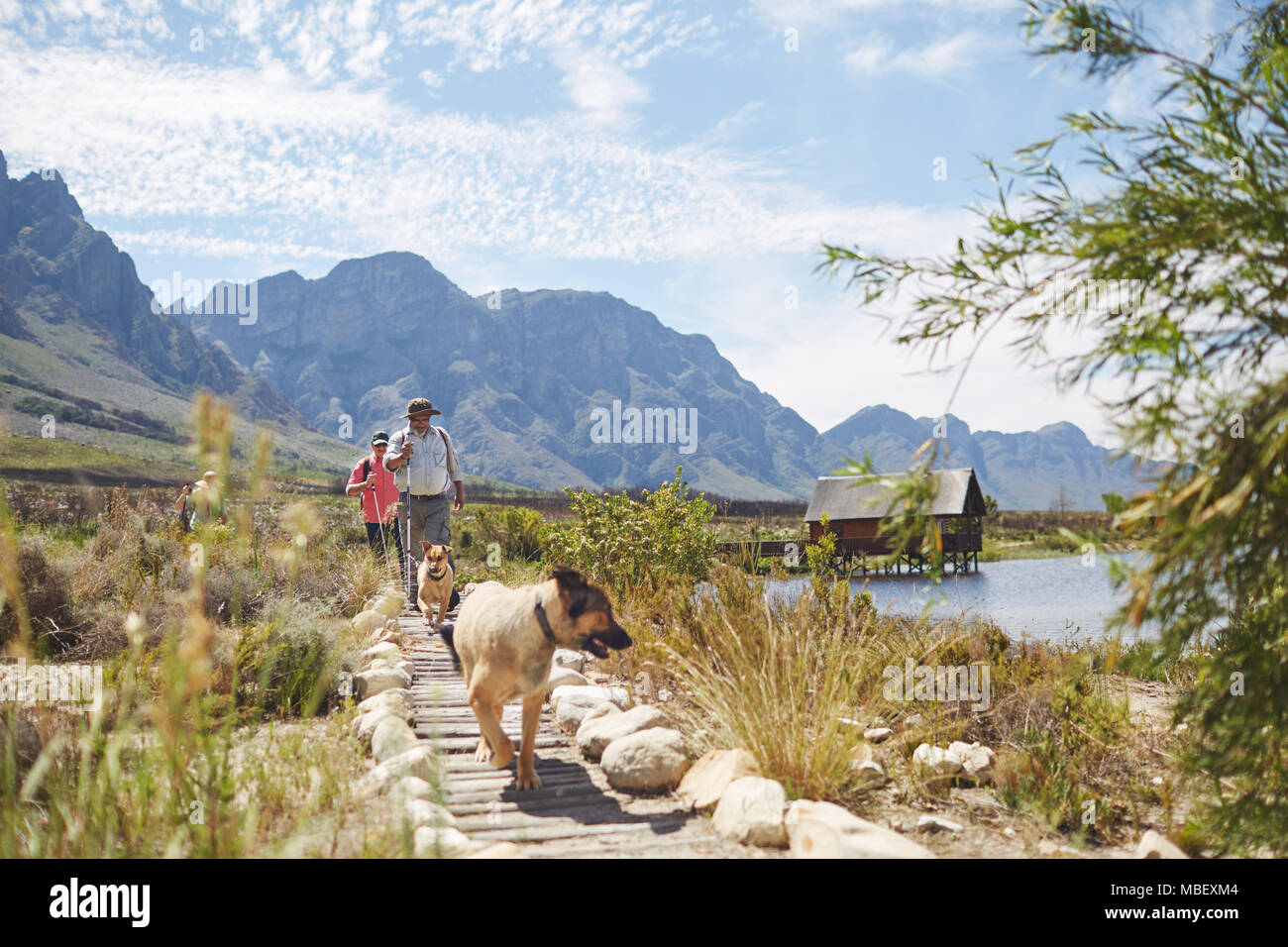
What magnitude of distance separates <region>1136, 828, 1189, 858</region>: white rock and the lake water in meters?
1.42

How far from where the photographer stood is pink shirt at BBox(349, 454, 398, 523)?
9.78 m

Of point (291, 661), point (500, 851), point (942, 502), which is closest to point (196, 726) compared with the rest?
point (500, 851)

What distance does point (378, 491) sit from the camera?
992 centimetres

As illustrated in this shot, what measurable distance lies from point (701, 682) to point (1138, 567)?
10.9ft

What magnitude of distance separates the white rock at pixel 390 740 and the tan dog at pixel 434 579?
365 cm

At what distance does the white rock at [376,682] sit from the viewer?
5.73 meters

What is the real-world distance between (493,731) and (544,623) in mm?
745

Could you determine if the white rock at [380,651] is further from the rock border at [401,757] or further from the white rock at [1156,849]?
the white rock at [1156,849]

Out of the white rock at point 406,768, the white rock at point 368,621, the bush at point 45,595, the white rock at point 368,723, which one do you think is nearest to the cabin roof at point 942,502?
the white rock at point 368,621

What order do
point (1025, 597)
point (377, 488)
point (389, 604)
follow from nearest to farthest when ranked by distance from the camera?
point (389, 604), point (377, 488), point (1025, 597)

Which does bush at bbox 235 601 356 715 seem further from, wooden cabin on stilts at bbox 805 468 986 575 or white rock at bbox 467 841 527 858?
wooden cabin on stilts at bbox 805 468 986 575

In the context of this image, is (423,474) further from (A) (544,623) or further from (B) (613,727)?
(A) (544,623)
